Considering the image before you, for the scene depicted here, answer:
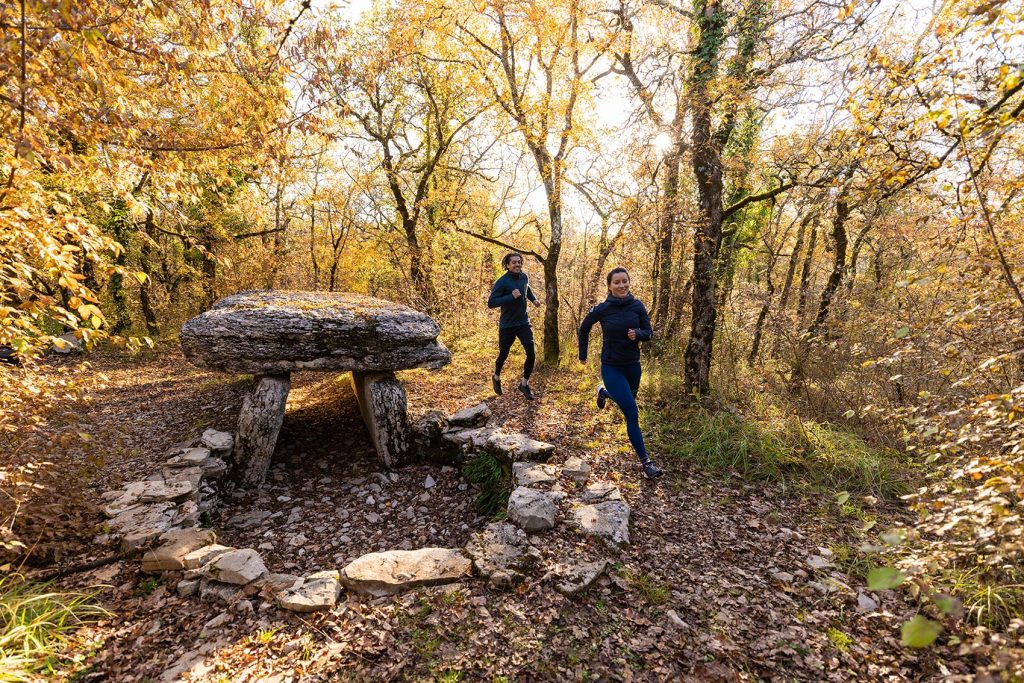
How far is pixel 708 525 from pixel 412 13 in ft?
29.1

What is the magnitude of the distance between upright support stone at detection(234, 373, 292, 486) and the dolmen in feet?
0.03

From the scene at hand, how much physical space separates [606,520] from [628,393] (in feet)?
4.44

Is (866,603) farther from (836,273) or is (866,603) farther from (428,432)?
(836,273)

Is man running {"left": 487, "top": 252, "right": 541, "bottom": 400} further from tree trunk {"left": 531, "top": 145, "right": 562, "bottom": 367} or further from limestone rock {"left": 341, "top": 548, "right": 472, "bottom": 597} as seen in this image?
limestone rock {"left": 341, "top": 548, "right": 472, "bottom": 597}

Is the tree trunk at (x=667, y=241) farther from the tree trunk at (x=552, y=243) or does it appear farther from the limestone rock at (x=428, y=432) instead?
the limestone rock at (x=428, y=432)

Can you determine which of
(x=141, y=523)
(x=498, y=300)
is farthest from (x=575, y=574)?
(x=498, y=300)

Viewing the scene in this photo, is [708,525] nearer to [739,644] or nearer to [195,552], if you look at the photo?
[739,644]

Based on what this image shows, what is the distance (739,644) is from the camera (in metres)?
2.55

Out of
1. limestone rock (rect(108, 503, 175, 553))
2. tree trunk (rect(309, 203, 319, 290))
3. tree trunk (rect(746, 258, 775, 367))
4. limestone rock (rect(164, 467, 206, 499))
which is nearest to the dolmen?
limestone rock (rect(164, 467, 206, 499))

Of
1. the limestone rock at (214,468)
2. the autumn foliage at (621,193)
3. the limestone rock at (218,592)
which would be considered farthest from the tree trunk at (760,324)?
the limestone rock at (214,468)

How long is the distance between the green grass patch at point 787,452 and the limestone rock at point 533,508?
185 cm

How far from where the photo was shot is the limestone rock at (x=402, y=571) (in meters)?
2.98

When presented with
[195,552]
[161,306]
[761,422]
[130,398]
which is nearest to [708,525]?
[761,422]

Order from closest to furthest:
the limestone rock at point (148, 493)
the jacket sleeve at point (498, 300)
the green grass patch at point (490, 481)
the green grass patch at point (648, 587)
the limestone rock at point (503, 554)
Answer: the green grass patch at point (648, 587)
the limestone rock at point (503, 554)
the limestone rock at point (148, 493)
the green grass patch at point (490, 481)
the jacket sleeve at point (498, 300)
